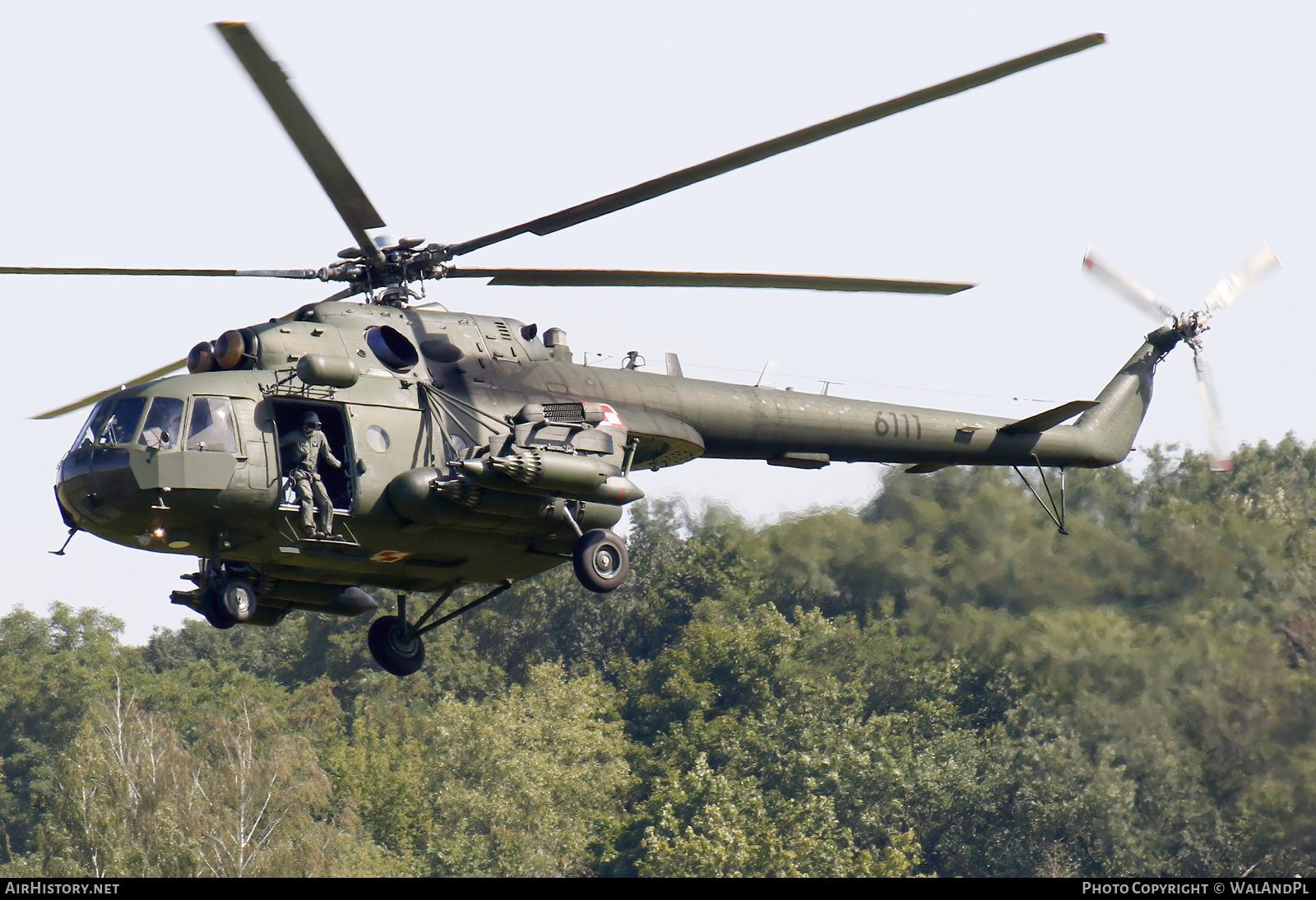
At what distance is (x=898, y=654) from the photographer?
173ft

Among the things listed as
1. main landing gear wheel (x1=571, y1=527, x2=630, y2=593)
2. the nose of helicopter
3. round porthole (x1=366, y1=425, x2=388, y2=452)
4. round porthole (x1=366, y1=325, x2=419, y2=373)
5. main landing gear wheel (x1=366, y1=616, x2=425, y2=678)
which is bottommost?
main landing gear wheel (x1=366, y1=616, x2=425, y2=678)

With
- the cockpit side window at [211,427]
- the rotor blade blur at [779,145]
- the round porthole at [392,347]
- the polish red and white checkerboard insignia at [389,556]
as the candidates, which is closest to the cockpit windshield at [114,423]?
the cockpit side window at [211,427]

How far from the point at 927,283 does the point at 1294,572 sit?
27.2 meters

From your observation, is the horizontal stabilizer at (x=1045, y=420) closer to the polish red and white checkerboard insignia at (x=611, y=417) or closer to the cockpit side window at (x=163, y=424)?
the polish red and white checkerboard insignia at (x=611, y=417)

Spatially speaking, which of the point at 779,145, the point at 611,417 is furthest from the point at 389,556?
the point at 779,145

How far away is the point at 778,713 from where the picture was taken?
54.3 m

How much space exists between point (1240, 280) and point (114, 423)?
15.7 meters

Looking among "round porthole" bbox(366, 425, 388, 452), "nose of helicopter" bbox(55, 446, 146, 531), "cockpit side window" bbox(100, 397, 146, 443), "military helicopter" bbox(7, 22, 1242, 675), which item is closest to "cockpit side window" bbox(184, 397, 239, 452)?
"military helicopter" bbox(7, 22, 1242, 675)

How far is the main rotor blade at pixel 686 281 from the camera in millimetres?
16891

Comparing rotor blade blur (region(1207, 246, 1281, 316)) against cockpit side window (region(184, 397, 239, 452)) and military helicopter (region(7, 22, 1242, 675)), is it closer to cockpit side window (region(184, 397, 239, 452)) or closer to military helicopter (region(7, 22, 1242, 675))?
military helicopter (region(7, 22, 1242, 675))

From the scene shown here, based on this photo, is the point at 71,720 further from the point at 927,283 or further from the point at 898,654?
the point at 927,283

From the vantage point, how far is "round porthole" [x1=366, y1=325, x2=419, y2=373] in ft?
54.4

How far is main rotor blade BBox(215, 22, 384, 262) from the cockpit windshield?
2593mm

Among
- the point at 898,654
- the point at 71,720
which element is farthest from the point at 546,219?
the point at 71,720
